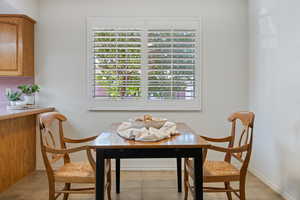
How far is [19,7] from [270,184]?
3.81 m

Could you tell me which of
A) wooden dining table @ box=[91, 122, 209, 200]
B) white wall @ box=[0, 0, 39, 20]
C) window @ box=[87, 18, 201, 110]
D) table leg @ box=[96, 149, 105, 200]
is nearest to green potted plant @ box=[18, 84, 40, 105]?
window @ box=[87, 18, 201, 110]

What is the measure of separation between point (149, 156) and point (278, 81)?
1932mm

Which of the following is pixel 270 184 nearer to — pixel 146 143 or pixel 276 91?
pixel 276 91

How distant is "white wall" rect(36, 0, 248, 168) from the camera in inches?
150

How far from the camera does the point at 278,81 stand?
2.97m

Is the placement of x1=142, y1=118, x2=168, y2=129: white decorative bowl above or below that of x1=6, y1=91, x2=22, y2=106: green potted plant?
below

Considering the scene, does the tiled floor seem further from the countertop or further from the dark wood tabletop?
the dark wood tabletop

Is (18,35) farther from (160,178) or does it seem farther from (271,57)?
(271,57)

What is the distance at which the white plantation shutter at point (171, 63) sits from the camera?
3799 millimetres

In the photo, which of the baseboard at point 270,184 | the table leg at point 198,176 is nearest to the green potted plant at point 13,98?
the table leg at point 198,176

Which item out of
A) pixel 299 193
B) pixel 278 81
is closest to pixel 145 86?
pixel 278 81

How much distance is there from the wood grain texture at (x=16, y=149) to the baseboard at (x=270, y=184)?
3.14 meters

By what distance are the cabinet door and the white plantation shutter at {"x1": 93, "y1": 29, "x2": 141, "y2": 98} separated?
1.02m

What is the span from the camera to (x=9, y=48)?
3445 millimetres
